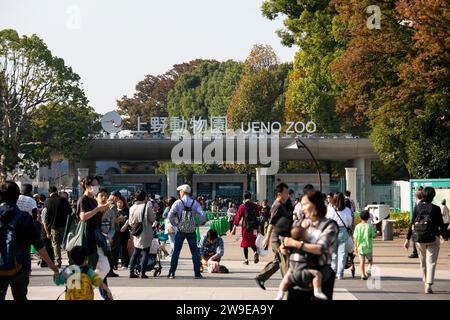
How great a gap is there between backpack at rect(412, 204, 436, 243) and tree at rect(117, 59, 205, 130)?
9963cm

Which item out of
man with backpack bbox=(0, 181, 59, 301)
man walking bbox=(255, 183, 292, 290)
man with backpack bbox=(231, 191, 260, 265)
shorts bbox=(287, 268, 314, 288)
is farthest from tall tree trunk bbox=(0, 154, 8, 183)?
shorts bbox=(287, 268, 314, 288)

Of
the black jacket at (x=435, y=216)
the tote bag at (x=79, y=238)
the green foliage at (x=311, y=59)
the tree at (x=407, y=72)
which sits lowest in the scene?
the tote bag at (x=79, y=238)

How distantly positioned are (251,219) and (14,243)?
13.2 m

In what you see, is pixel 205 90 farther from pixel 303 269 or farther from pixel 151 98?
pixel 303 269

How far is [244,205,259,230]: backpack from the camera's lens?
23.2 meters

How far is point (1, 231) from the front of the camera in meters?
10.4

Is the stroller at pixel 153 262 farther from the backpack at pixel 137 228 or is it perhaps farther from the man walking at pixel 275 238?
the man walking at pixel 275 238

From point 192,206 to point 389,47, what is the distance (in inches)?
648

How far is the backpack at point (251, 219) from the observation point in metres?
23.2

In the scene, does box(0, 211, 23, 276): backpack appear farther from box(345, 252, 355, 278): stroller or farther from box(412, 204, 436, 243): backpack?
box(345, 252, 355, 278): stroller

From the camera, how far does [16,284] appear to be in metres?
10.5

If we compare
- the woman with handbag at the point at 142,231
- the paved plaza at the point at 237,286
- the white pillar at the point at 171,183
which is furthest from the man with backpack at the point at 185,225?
the white pillar at the point at 171,183

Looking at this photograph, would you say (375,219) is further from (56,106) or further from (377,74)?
(56,106)

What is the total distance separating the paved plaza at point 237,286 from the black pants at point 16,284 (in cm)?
389
